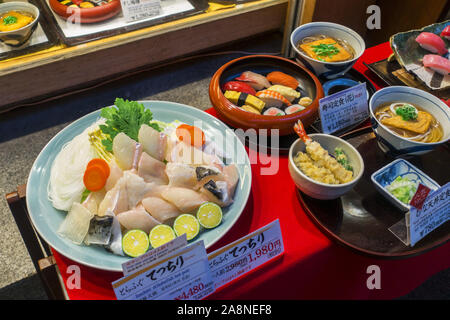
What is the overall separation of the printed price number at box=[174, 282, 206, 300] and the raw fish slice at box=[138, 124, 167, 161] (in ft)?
1.62

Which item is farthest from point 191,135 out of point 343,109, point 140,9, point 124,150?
point 140,9

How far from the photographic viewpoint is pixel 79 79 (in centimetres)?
242

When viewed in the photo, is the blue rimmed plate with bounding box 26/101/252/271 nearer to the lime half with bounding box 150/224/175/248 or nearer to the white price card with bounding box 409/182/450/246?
the lime half with bounding box 150/224/175/248

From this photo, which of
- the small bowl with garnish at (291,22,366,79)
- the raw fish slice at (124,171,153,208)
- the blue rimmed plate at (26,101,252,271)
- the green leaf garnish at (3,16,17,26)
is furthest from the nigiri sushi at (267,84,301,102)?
the green leaf garnish at (3,16,17,26)

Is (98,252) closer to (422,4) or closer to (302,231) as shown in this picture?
(302,231)

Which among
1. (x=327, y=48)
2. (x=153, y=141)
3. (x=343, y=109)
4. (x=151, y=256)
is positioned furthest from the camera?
(x=327, y=48)

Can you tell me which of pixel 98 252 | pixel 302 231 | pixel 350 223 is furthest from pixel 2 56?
pixel 350 223

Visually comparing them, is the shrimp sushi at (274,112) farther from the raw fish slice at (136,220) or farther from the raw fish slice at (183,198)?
the raw fish slice at (136,220)

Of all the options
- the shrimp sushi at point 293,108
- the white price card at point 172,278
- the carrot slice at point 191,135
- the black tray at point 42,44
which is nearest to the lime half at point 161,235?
the white price card at point 172,278

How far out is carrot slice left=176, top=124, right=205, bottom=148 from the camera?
51.4 inches

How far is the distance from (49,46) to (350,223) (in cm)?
201

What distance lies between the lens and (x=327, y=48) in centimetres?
161

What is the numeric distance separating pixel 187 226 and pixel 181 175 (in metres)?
0.18

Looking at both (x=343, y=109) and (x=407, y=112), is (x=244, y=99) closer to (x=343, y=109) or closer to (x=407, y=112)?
(x=343, y=109)
